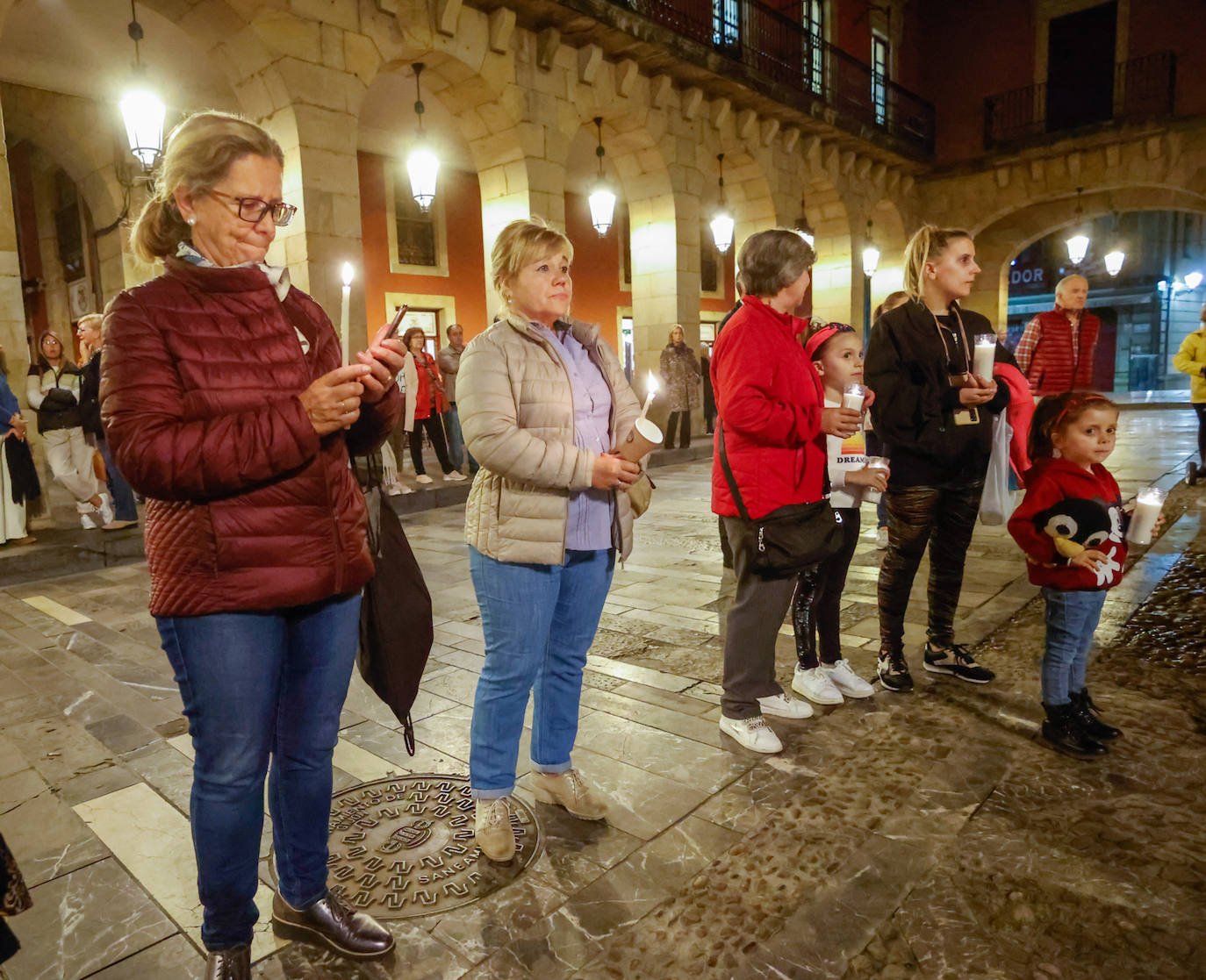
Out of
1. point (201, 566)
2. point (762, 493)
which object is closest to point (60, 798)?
point (201, 566)

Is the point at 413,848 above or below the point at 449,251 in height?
below

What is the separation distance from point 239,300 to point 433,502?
24.7 ft

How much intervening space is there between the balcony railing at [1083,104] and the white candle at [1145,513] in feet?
58.6

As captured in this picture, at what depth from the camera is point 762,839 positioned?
7.57 feet

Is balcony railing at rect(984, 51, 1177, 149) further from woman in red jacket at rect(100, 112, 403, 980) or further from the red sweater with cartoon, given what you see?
woman in red jacket at rect(100, 112, 403, 980)

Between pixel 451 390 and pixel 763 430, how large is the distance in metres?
8.50

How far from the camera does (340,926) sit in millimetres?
1897

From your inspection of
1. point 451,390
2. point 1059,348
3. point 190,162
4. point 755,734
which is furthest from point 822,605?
point 451,390

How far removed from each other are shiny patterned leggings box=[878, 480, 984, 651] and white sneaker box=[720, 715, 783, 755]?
0.84 metres

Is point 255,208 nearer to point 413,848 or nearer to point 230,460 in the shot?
point 230,460

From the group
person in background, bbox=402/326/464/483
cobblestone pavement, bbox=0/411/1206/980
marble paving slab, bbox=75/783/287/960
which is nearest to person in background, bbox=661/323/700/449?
person in background, bbox=402/326/464/483

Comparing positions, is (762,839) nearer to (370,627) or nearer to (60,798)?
(370,627)

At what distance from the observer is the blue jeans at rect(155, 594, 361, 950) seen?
1589 mm

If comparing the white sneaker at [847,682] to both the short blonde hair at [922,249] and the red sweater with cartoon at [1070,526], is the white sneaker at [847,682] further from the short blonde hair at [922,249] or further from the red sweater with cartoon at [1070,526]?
the short blonde hair at [922,249]
